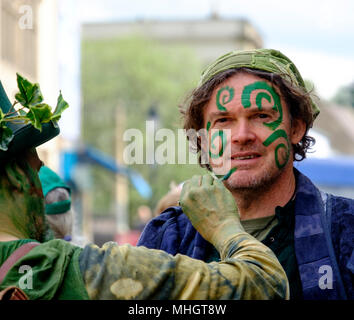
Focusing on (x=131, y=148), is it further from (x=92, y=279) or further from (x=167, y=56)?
(x=167, y=56)

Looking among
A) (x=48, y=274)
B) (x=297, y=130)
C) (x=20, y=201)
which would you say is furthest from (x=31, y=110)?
(x=297, y=130)

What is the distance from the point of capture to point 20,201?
8.28ft

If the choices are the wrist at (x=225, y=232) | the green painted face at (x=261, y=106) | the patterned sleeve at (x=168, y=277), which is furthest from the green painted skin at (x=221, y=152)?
the patterned sleeve at (x=168, y=277)

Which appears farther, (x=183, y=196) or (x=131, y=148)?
(x=131, y=148)

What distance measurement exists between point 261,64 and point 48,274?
142cm

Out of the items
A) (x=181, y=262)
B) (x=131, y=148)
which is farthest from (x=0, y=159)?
(x=131, y=148)

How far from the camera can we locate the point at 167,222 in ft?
11.1

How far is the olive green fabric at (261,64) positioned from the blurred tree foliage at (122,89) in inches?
1443

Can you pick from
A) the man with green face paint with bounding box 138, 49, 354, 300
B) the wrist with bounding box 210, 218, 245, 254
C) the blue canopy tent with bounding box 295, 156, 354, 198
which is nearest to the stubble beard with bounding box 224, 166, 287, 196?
the man with green face paint with bounding box 138, 49, 354, 300

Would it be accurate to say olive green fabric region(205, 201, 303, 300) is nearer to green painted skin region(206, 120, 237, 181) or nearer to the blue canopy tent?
green painted skin region(206, 120, 237, 181)

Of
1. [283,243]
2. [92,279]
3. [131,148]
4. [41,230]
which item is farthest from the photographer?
[131,148]

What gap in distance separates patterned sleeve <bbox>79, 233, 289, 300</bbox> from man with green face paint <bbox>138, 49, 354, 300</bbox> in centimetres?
65

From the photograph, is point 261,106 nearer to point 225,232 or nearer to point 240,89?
point 240,89
